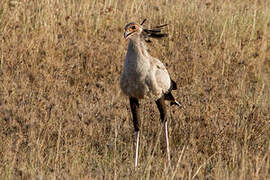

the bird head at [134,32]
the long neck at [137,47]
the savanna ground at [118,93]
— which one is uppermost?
the bird head at [134,32]

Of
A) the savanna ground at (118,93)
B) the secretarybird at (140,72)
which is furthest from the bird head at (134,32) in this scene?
the savanna ground at (118,93)

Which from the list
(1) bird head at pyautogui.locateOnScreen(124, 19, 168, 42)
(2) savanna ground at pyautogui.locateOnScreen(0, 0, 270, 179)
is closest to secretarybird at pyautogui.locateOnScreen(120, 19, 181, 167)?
(1) bird head at pyautogui.locateOnScreen(124, 19, 168, 42)

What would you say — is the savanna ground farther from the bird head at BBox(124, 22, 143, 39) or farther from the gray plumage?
the bird head at BBox(124, 22, 143, 39)

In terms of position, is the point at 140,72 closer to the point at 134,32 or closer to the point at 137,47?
the point at 137,47

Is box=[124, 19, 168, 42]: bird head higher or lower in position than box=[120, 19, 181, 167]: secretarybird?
higher

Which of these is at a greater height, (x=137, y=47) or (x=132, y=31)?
(x=132, y=31)

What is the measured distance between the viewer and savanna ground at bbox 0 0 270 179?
4105 mm

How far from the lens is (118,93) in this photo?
19.3 ft

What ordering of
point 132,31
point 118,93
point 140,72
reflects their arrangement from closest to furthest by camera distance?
point 140,72 < point 132,31 < point 118,93

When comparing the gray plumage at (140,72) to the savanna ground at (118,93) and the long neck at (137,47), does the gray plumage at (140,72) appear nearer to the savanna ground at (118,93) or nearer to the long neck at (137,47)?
the long neck at (137,47)

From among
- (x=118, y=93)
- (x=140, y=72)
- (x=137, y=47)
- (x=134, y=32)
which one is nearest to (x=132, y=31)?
(x=134, y=32)

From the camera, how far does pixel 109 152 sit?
4617 millimetres

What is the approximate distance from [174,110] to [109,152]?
861 mm

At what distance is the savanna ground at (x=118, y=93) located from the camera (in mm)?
4105
